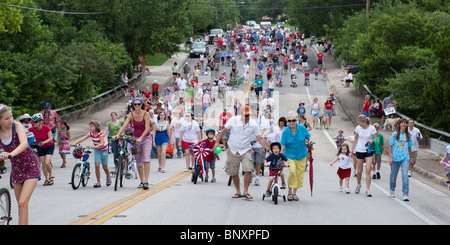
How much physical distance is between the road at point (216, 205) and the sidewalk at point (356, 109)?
2592 millimetres

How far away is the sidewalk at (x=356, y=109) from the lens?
69.4ft

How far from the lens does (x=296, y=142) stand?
13188 millimetres

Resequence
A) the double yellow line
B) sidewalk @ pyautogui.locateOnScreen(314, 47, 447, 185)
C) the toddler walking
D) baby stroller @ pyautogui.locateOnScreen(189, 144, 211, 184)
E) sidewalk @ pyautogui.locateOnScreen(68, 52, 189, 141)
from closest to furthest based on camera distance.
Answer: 1. the double yellow line
2. the toddler walking
3. baby stroller @ pyautogui.locateOnScreen(189, 144, 211, 184)
4. sidewalk @ pyautogui.locateOnScreen(314, 47, 447, 185)
5. sidewalk @ pyautogui.locateOnScreen(68, 52, 189, 141)

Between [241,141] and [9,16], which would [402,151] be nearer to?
[241,141]

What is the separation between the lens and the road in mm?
10734

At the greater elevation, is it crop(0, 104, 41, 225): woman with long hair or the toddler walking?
crop(0, 104, 41, 225): woman with long hair

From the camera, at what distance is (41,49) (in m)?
34.8

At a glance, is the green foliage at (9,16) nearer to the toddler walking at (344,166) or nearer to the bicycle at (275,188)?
the toddler walking at (344,166)

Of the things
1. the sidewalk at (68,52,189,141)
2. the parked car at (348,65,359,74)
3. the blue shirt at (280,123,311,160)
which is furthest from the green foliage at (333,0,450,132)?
the sidewalk at (68,52,189,141)

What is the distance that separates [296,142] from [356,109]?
3045 cm

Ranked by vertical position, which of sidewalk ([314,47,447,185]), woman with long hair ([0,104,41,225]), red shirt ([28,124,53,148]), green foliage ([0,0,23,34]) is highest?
green foliage ([0,0,23,34])

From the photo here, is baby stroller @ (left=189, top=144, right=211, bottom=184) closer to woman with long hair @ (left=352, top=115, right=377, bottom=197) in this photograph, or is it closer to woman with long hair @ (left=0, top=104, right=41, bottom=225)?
woman with long hair @ (left=352, top=115, right=377, bottom=197)

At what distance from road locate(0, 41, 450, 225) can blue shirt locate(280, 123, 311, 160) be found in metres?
0.97

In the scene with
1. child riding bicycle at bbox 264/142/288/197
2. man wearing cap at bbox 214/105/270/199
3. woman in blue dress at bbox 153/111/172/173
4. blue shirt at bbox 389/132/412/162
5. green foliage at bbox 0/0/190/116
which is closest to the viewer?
man wearing cap at bbox 214/105/270/199
